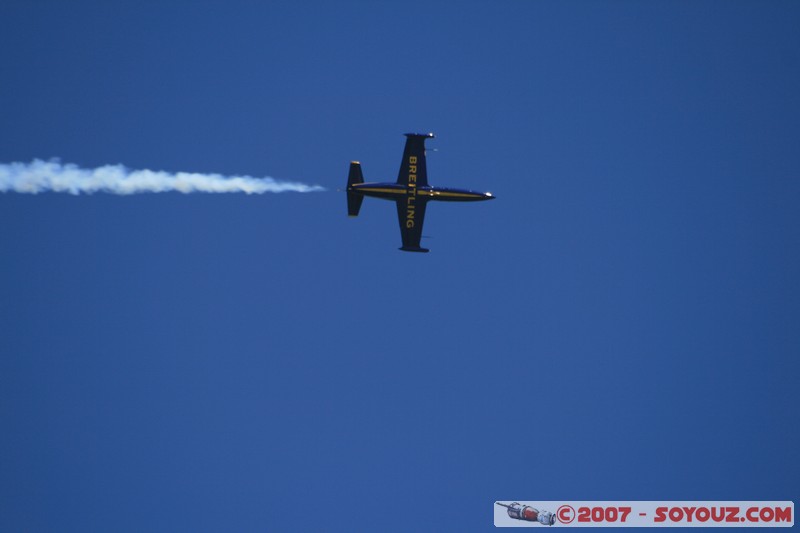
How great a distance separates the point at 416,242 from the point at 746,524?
24.6 m

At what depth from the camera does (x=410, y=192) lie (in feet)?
189

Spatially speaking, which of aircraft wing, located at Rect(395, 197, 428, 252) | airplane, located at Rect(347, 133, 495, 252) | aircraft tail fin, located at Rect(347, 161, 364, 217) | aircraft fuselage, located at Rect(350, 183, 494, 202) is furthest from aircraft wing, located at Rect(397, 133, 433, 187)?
aircraft tail fin, located at Rect(347, 161, 364, 217)

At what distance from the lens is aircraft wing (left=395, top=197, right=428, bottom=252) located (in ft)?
191

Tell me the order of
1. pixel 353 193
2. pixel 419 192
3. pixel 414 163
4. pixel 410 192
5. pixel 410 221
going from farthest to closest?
1. pixel 410 221
2. pixel 414 163
3. pixel 419 192
4. pixel 410 192
5. pixel 353 193

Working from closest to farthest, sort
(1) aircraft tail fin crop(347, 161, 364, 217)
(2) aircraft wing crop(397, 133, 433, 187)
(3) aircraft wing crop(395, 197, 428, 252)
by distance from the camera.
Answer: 1. (1) aircraft tail fin crop(347, 161, 364, 217)
2. (2) aircraft wing crop(397, 133, 433, 187)
3. (3) aircraft wing crop(395, 197, 428, 252)

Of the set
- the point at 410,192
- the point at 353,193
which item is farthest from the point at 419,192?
the point at 353,193

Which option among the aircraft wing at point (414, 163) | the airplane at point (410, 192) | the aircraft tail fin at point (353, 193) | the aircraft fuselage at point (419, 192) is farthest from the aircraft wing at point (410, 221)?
the aircraft tail fin at point (353, 193)

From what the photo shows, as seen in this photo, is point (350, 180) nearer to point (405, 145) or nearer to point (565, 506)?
point (405, 145)

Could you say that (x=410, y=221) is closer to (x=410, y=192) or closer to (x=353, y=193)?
(x=410, y=192)

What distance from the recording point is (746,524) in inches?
2408

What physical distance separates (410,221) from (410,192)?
1.68 meters

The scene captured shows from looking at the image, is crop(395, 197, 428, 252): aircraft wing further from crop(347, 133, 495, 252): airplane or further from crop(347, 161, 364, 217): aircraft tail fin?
crop(347, 161, 364, 217): aircraft tail fin

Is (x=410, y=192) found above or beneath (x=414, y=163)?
beneath

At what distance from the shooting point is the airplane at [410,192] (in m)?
57.2
